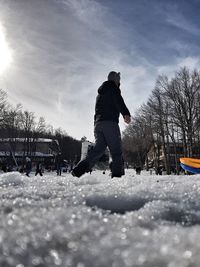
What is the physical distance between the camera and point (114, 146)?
14.7 feet

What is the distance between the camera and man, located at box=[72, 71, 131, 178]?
14.5 feet

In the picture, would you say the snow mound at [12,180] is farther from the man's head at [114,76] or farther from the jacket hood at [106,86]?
the man's head at [114,76]

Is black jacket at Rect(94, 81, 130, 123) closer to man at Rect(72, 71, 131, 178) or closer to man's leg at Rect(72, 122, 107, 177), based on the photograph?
man at Rect(72, 71, 131, 178)

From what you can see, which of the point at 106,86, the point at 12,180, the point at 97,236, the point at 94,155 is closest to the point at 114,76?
the point at 106,86

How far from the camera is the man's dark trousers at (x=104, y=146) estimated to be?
4.38m

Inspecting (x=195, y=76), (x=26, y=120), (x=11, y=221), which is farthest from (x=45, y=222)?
(x=26, y=120)

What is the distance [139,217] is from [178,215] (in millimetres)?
227

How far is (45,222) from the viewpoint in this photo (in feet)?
3.00

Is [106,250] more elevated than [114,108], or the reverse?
[114,108]

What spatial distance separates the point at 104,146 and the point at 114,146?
190 millimetres

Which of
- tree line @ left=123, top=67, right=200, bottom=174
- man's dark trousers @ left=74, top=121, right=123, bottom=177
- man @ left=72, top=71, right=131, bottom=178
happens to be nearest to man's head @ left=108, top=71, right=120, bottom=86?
man @ left=72, top=71, right=131, bottom=178

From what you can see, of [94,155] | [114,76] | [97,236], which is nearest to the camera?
[97,236]

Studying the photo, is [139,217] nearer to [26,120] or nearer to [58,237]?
[58,237]

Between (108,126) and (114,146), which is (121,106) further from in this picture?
(114,146)
